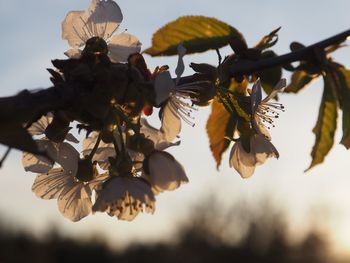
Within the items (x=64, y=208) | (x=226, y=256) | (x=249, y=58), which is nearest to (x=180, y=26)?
(x=249, y=58)

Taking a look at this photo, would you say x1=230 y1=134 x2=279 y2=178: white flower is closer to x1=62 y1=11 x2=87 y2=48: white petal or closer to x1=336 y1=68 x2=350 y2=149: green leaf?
x1=336 y1=68 x2=350 y2=149: green leaf

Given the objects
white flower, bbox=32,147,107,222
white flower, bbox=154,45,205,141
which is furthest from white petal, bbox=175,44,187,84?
white flower, bbox=32,147,107,222

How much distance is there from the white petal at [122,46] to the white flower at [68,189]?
0.17 meters

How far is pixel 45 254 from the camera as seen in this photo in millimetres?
21875

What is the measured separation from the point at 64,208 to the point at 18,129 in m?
0.46

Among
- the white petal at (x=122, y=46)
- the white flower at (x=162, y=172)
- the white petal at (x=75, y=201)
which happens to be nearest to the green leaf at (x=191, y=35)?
the white petal at (x=122, y=46)

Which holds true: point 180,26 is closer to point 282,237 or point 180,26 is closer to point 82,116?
point 82,116

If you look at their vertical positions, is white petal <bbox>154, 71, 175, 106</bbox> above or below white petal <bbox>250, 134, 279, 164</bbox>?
above

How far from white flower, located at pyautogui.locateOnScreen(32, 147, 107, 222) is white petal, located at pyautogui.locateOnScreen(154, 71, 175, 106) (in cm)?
24

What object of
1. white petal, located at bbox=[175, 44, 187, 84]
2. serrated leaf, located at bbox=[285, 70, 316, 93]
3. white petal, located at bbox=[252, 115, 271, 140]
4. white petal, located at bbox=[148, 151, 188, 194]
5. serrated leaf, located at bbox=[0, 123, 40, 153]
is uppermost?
white petal, located at bbox=[175, 44, 187, 84]

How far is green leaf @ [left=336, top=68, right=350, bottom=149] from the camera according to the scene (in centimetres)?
105

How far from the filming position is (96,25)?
117 cm

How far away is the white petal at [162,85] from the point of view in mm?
888

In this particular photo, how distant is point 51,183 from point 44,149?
0.61 feet
